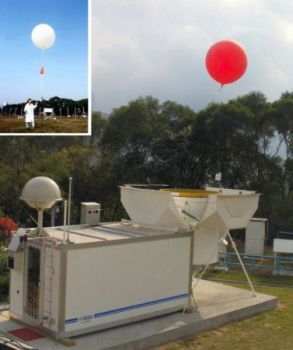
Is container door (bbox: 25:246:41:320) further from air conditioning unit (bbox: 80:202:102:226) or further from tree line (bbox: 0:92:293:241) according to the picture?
tree line (bbox: 0:92:293:241)

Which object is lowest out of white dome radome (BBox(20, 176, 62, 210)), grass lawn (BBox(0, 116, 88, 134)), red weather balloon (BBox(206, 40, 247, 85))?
white dome radome (BBox(20, 176, 62, 210))

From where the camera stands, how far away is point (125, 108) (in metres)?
32.3

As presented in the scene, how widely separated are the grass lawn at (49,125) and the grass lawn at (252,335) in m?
12.6

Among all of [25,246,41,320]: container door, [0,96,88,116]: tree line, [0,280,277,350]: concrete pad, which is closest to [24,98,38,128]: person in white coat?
[0,96,88,116]: tree line

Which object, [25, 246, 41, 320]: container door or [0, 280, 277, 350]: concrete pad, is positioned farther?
[25, 246, 41, 320]: container door

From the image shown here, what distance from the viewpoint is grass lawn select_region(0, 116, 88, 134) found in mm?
21656

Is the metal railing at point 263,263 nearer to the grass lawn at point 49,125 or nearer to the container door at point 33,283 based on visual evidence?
the grass lawn at point 49,125

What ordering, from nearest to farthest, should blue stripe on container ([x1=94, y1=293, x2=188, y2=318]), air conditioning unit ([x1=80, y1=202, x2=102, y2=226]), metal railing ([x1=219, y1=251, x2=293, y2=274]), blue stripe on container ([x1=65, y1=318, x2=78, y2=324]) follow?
blue stripe on container ([x1=65, y1=318, x2=78, y2=324]) < blue stripe on container ([x1=94, y1=293, x2=188, y2=318]) < air conditioning unit ([x1=80, y1=202, x2=102, y2=226]) < metal railing ([x1=219, y1=251, x2=293, y2=274])

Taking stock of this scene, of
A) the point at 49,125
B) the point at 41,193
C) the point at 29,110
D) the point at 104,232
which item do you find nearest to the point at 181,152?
the point at 49,125

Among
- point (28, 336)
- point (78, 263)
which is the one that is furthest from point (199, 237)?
point (28, 336)

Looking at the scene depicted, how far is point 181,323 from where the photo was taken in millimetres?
10531

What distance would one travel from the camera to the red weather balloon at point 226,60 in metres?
12.3

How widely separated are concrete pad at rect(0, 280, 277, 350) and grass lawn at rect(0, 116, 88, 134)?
11.1 meters

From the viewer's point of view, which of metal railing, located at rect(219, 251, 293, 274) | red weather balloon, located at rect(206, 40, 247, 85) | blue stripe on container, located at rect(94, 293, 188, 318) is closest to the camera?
blue stripe on container, located at rect(94, 293, 188, 318)
